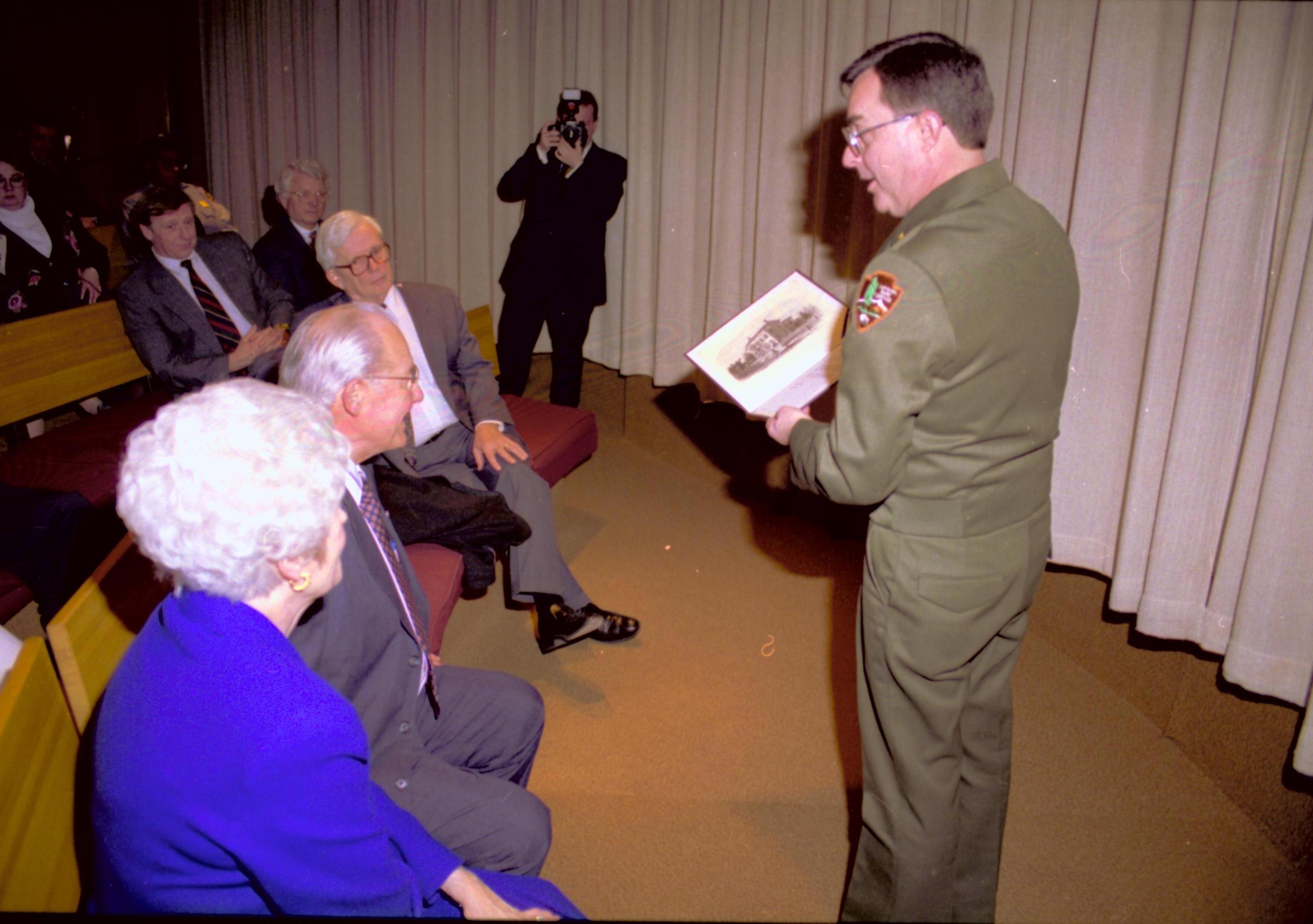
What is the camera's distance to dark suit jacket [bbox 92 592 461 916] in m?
0.98

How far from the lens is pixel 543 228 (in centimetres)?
443

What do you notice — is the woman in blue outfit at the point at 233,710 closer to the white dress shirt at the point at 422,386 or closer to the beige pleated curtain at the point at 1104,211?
the white dress shirt at the point at 422,386

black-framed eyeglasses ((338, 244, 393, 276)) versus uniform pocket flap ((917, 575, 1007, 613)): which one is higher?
black-framed eyeglasses ((338, 244, 393, 276))

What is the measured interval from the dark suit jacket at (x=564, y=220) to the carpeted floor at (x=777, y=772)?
1.73 metres

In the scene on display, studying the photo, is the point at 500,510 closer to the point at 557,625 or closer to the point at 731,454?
the point at 557,625

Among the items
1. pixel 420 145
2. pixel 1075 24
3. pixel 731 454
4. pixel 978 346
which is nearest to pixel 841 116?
pixel 1075 24

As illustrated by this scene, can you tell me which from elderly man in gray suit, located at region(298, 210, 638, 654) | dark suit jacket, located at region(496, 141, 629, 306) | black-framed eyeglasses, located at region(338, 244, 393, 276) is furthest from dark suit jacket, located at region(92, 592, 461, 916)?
dark suit jacket, located at region(496, 141, 629, 306)

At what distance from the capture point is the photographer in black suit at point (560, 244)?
4.25m

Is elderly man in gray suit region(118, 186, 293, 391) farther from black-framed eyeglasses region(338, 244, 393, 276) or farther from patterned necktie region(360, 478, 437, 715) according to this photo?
patterned necktie region(360, 478, 437, 715)

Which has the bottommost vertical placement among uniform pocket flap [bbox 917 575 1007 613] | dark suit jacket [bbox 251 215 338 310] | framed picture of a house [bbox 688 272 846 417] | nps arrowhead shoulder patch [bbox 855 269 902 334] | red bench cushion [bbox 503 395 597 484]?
red bench cushion [bbox 503 395 597 484]

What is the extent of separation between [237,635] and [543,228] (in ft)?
12.0

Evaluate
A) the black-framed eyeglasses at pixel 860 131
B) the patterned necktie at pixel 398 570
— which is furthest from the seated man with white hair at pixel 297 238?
the black-framed eyeglasses at pixel 860 131

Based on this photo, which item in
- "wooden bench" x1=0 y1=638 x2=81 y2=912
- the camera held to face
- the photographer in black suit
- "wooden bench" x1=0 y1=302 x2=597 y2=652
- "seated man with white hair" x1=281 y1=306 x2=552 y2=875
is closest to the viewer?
"wooden bench" x1=0 y1=638 x2=81 y2=912

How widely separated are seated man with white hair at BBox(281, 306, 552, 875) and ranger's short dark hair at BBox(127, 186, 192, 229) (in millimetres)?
1930
